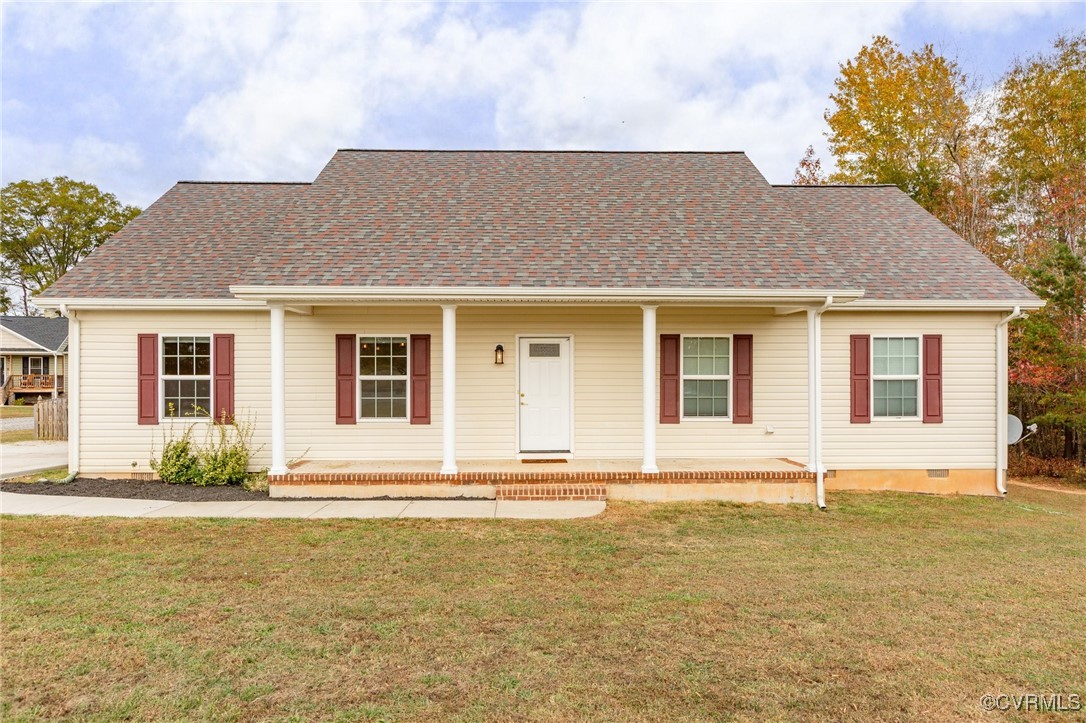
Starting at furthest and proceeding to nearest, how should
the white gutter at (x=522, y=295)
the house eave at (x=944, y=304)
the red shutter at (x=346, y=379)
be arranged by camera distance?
the red shutter at (x=346, y=379)
the house eave at (x=944, y=304)
the white gutter at (x=522, y=295)

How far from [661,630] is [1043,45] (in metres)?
22.8

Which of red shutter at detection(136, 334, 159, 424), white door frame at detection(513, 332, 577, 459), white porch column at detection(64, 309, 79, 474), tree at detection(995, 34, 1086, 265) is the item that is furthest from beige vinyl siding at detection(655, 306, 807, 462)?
tree at detection(995, 34, 1086, 265)

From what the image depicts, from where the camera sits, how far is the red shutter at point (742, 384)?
9.50 m

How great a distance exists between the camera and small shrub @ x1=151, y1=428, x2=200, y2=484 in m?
8.88

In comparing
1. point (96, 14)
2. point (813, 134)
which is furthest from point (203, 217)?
point (813, 134)

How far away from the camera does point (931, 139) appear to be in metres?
18.5

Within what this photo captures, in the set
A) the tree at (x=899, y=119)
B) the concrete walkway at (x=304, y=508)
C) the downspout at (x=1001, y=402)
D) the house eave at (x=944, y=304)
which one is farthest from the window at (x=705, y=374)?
the tree at (x=899, y=119)

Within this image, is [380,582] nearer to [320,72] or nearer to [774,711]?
[774,711]

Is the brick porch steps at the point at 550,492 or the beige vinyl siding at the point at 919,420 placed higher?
the beige vinyl siding at the point at 919,420

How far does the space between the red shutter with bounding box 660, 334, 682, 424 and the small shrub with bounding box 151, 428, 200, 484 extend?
739 cm

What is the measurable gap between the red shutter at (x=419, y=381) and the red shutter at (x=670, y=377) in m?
3.85

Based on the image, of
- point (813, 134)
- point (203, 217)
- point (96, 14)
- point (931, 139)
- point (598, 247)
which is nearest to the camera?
point (598, 247)

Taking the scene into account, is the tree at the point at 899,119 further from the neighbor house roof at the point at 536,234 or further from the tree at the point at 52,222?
the tree at the point at 52,222

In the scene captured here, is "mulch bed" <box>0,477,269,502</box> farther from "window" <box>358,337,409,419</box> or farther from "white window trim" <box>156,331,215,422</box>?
"window" <box>358,337,409,419</box>
